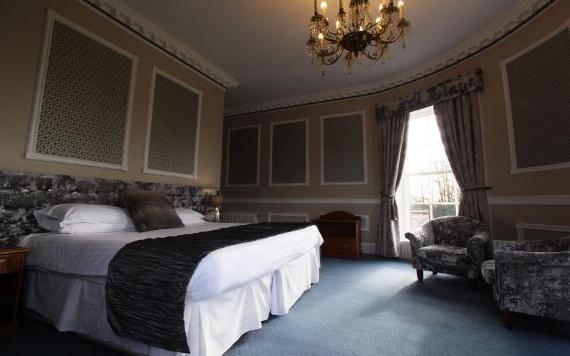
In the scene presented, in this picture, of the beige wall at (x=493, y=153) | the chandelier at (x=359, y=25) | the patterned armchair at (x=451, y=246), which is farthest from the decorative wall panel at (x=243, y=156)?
the chandelier at (x=359, y=25)

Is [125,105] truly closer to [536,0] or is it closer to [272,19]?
[272,19]

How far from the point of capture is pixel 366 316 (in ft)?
7.33

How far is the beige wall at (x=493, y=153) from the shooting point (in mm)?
2834

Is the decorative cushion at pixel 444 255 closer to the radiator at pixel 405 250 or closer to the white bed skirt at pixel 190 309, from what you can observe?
the radiator at pixel 405 250

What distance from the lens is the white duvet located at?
4.53 feet

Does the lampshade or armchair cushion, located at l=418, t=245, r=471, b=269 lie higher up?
the lampshade

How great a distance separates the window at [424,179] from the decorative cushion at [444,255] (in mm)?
1258

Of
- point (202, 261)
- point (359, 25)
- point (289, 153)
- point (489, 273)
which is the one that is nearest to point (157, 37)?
point (359, 25)

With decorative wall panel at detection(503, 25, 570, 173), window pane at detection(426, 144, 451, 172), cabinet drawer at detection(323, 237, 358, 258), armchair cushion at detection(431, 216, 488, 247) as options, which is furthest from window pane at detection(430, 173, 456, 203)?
cabinet drawer at detection(323, 237, 358, 258)

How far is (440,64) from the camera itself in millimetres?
4113

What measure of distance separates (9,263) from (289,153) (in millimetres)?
4548

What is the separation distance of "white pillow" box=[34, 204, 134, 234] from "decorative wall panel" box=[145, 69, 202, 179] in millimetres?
1080

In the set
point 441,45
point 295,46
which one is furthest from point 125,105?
point 441,45

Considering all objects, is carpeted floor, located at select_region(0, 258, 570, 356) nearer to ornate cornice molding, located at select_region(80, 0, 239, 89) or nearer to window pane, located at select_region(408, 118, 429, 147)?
window pane, located at select_region(408, 118, 429, 147)
